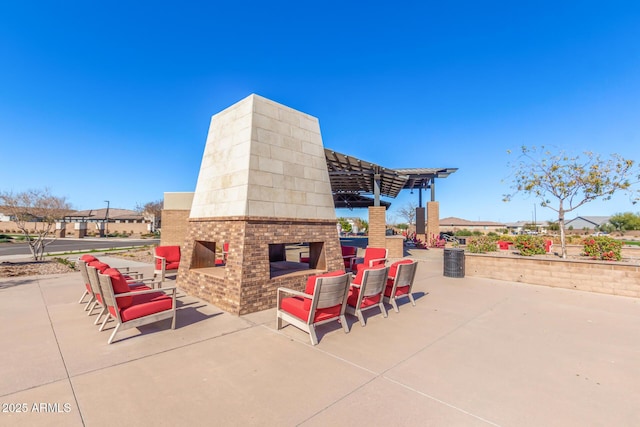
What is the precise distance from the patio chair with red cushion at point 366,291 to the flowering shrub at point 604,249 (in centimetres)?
953

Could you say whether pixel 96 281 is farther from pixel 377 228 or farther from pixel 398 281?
pixel 377 228

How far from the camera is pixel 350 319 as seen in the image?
5008 millimetres

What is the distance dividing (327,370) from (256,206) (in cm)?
351

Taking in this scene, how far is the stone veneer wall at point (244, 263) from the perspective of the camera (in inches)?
207

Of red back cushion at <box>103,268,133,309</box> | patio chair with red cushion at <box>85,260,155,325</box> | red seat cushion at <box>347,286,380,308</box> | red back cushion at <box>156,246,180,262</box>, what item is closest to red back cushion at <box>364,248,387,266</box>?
red seat cushion at <box>347,286,380,308</box>

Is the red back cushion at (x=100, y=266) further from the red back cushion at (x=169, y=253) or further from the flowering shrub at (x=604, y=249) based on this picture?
the flowering shrub at (x=604, y=249)

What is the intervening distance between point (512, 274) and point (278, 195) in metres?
7.77

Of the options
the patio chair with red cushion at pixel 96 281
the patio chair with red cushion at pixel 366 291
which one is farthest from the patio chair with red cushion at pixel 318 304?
the patio chair with red cushion at pixel 96 281

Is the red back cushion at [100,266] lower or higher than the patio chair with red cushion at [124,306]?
higher

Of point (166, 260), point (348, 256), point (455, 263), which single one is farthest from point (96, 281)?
point (455, 263)

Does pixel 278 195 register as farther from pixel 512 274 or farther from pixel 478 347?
pixel 512 274

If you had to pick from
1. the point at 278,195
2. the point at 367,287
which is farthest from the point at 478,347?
the point at 278,195

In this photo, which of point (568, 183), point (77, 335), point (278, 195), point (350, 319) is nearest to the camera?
point (77, 335)

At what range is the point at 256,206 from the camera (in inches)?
224
